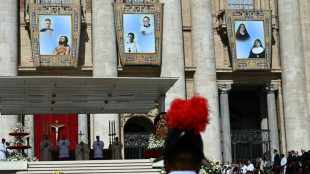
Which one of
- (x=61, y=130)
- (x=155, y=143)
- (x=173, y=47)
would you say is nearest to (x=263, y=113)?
(x=173, y=47)

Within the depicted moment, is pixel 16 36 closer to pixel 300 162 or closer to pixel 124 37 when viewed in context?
pixel 124 37

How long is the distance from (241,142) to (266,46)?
18.6 ft

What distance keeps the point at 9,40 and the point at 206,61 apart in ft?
35.5

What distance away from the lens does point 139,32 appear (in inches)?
1344

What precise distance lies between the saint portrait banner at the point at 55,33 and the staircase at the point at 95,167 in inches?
456

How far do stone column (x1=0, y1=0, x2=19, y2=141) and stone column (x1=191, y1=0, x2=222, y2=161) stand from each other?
9.92 meters

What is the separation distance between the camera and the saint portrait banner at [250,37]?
35.7 meters

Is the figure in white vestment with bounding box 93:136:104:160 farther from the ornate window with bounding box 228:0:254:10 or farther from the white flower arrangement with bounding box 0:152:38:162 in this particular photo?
the ornate window with bounding box 228:0:254:10

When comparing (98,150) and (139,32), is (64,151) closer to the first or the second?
(98,150)

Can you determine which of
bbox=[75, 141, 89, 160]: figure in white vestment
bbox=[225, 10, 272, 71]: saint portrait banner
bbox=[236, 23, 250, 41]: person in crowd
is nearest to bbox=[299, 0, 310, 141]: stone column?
bbox=[225, 10, 272, 71]: saint portrait banner

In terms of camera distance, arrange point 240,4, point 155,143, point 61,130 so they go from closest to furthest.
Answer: point 155,143 < point 61,130 < point 240,4

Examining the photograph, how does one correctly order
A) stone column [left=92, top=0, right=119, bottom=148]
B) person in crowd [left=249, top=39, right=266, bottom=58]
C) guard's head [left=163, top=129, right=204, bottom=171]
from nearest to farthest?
guard's head [left=163, top=129, right=204, bottom=171], stone column [left=92, top=0, right=119, bottom=148], person in crowd [left=249, top=39, right=266, bottom=58]

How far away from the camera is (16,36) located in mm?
33406

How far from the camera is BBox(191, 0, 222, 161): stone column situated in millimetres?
34172
